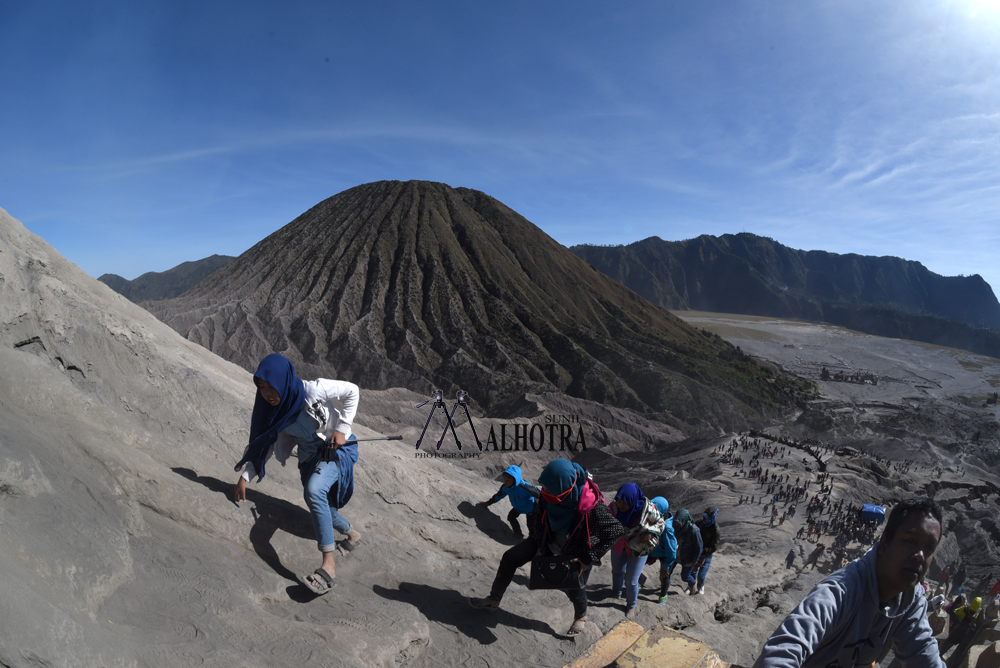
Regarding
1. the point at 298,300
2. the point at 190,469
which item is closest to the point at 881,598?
the point at 190,469

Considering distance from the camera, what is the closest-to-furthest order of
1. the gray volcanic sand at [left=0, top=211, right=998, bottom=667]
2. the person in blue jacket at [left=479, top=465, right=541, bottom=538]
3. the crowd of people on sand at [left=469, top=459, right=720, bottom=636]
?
the gray volcanic sand at [left=0, top=211, right=998, bottom=667] → the crowd of people on sand at [left=469, top=459, right=720, bottom=636] → the person in blue jacket at [left=479, top=465, right=541, bottom=538]

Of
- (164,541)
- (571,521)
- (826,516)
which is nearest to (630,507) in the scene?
(571,521)

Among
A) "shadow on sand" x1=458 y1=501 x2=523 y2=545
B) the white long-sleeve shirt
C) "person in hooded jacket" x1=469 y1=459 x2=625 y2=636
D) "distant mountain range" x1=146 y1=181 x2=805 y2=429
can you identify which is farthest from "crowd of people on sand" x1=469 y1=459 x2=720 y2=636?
"distant mountain range" x1=146 y1=181 x2=805 y2=429

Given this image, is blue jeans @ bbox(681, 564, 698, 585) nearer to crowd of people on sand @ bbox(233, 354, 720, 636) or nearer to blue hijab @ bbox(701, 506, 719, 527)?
blue hijab @ bbox(701, 506, 719, 527)

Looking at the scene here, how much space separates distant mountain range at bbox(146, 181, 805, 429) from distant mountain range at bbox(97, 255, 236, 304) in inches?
2511

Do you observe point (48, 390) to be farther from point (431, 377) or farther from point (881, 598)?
point (431, 377)

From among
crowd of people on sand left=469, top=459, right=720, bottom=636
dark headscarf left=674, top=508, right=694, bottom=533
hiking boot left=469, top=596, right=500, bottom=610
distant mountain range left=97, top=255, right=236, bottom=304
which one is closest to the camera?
crowd of people on sand left=469, top=459, right=720, bottom=636

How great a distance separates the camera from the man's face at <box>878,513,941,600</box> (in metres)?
1.70

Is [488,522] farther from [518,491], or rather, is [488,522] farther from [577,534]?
[577,534]

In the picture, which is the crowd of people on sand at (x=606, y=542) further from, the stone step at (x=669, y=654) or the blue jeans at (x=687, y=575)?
the stone step at (x=669, y=654)

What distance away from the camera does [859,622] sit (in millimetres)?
1729

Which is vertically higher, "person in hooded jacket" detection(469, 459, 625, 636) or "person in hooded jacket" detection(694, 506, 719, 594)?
"person in hooded jacket" detection(469, 459, 625, 636)

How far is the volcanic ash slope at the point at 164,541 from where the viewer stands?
2311mm

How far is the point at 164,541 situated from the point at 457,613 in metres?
1.93
